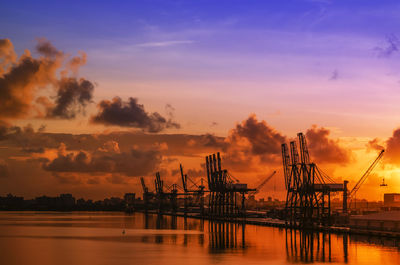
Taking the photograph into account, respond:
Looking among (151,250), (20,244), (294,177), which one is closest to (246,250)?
(151,250)

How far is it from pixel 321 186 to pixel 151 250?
5869 cm

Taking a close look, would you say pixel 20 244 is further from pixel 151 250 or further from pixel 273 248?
pixel 273 248

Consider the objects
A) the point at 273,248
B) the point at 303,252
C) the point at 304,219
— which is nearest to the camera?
the point at 303,252

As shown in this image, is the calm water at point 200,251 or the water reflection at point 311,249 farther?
the water reflection at point 311,249

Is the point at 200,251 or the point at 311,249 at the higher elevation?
the point at 311,249

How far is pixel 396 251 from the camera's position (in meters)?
70.8

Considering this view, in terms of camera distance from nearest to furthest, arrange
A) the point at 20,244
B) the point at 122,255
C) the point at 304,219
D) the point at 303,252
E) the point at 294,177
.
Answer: the point at 122,255
the point at 303,252
the point at 20,244
the point at 304,219
the point at 294,177

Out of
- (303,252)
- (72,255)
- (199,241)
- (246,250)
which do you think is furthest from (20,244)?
(303,252)

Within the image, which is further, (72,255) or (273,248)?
(273,248)

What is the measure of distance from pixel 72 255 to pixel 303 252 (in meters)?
28.2

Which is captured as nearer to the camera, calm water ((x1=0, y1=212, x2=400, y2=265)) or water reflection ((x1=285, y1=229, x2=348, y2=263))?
calm water ((x1=0, y1=212, x2=400, y2=265))

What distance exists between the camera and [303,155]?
129m

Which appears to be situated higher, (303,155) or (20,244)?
(303,155)

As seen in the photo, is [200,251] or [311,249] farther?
[311,249]
